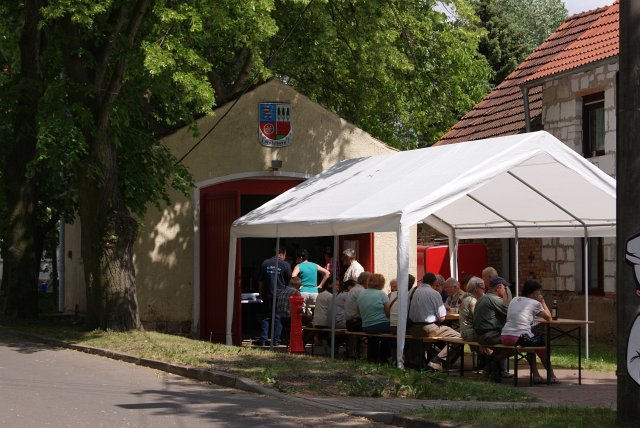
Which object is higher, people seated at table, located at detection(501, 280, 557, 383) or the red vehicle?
the red vehicle

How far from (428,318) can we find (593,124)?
10.7 metres

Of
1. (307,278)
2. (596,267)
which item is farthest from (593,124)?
(307,278)

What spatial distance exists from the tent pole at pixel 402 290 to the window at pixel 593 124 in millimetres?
10480

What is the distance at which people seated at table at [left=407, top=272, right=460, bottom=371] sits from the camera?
16.7m

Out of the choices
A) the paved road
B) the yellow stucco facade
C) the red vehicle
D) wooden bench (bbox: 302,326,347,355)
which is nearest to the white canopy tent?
wooden bench (bbox: 302,326,347,355)

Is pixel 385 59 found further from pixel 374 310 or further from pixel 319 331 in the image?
pixel 374 310

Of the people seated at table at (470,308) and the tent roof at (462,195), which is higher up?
the tent roof at (462,195)

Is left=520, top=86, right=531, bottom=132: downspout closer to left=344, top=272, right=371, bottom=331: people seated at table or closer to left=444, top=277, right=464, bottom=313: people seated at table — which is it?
left=444, top=277, right=464, bottom=313: people seated at table

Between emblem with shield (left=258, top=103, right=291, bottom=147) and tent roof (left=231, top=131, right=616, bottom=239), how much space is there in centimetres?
270

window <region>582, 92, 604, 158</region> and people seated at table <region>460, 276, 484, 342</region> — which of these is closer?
people seated at table <region>460, 276, 484, 342</region>

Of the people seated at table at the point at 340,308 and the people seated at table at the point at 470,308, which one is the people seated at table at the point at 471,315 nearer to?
the people seated at table at the point at 470,308

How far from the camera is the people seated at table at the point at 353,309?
18.5 metres

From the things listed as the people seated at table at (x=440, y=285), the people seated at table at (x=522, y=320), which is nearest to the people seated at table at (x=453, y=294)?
the people seated at table at (x=440, y=285)

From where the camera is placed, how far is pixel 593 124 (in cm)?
2578
